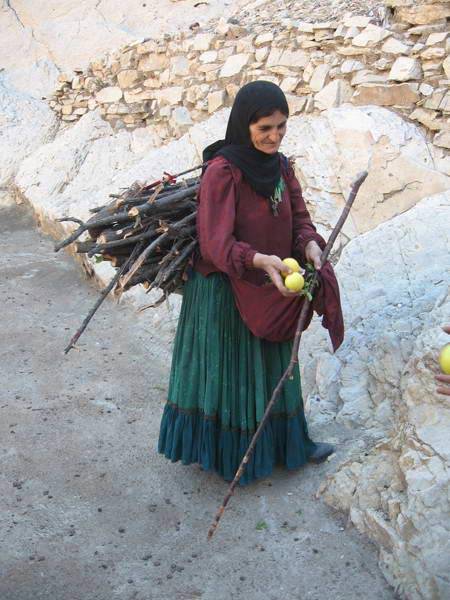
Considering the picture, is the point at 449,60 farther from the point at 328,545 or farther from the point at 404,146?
the point at 328,545

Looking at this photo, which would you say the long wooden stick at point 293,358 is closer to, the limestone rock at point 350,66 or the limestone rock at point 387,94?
the limestone rock at point 387,94

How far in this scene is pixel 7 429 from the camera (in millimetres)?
3838

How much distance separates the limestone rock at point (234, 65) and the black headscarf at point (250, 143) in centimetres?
267

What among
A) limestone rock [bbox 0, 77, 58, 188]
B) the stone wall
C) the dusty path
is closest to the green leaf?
the dusty path

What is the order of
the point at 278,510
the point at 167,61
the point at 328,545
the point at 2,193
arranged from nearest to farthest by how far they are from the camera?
the point at 328,545, the point at 278,510, the point at 167,61, the point at 2,193

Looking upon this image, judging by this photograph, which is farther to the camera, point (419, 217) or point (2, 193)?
point (2, 193)

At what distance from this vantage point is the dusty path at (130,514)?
271cm

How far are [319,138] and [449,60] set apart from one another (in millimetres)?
973

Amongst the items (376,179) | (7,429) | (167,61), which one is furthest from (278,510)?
(167,61)

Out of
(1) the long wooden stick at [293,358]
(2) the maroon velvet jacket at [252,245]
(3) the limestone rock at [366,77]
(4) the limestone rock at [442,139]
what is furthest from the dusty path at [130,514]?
(3) the limestone rock at [366,77]

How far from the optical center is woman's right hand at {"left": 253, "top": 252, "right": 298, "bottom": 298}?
102 inches

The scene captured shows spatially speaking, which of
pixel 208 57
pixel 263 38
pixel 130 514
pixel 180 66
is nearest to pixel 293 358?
pixel 130 514

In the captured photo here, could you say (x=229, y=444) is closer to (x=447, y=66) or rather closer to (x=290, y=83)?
(x=447, y=66)

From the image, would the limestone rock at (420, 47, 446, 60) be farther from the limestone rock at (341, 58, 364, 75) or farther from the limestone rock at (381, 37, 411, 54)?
the limestone rock at (341, 58, 364, 75)
